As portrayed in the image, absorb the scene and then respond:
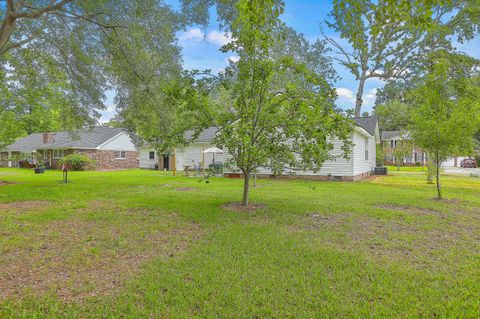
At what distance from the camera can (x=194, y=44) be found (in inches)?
415

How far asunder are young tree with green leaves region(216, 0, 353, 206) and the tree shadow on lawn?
2435 millimetres

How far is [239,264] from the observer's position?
392 cm

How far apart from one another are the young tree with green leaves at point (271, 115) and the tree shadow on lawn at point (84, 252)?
2.43 m

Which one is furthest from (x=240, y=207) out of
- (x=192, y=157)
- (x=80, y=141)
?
(x=80, y=141)

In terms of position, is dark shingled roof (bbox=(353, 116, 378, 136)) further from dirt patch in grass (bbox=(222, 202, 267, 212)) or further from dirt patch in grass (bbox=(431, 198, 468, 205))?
dirt patch in grass (bbox=(222, 202, 267, 212))

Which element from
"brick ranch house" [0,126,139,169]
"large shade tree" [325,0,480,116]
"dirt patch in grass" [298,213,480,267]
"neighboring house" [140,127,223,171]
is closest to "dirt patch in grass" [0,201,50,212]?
"dirt patch in grass" [298,213,480,267]

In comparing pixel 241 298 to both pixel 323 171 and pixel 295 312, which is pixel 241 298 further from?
pixel 323 171

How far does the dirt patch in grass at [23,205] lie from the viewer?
7996mm

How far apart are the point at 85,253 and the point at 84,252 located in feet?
0.19

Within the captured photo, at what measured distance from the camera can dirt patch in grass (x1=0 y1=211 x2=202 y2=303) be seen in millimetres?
3324

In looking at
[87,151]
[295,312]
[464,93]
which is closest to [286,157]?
[295,312]

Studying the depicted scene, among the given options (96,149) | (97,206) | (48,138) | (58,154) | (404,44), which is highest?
(404,44)

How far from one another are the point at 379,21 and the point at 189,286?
372cm

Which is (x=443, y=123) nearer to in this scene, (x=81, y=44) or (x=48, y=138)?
(x=81, y=44)
